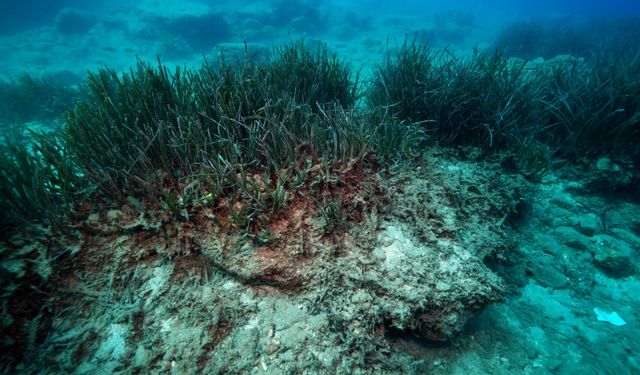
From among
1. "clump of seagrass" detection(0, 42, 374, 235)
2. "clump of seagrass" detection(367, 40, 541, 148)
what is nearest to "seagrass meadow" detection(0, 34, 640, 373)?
"clump of seagrass" detection(0, 42, 374, 235)

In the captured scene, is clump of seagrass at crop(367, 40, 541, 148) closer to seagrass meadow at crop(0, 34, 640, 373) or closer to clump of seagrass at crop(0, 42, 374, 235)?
seagrass meadow at crop(0, 34, 640, 373)

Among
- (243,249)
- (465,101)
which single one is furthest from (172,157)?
(465,101)

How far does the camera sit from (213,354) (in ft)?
7.14

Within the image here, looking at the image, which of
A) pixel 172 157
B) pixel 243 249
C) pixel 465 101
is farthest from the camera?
pixel 465 101

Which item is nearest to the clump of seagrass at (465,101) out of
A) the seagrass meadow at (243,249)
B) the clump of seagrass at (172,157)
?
the seagrass meadow at (243,249)

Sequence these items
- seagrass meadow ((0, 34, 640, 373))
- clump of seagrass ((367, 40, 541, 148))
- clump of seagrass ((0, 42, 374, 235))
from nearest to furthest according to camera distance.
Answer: seagrass meadow ((0, 34, 640, 373)) < clump of seagrass ((0, 42, 374, 235)) < clump of seagrass ((367, 40, 541, 148))

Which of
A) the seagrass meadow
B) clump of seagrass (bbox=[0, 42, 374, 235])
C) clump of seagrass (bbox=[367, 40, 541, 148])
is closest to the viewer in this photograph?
the seagrass meadow

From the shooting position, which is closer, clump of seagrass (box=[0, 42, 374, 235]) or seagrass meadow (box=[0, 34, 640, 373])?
seagrass meadow (box=[0, 34, 640, 373])

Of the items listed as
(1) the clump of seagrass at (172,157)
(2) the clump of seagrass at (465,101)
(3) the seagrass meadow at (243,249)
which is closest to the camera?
(3) the seagrass meadow at (243,249)

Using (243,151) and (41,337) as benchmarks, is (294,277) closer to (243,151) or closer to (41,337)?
(243,151)

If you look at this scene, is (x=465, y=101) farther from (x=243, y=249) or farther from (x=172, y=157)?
(x=172, y=157)

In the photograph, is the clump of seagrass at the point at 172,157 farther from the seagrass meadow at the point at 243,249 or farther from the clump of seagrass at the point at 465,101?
the clump of seagrass at the point at 465,101

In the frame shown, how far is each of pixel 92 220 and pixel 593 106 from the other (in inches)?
272

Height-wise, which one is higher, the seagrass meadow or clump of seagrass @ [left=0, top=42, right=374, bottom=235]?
clump of seagrass @ [left=0, top=42, right=374, bottom=235]
